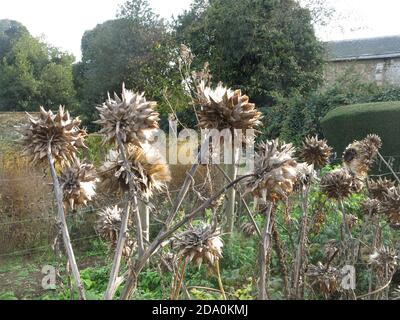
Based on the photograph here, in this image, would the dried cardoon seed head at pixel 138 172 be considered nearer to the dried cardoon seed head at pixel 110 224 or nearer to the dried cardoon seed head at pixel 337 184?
the dried cardoon seed head at pixel 110 224

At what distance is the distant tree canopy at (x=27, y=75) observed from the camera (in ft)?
70.6

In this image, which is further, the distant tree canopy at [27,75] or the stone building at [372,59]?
the distant tree canopy at [27,75]

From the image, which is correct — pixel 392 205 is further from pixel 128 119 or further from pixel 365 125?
pixel 365 125

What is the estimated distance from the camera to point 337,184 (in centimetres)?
226

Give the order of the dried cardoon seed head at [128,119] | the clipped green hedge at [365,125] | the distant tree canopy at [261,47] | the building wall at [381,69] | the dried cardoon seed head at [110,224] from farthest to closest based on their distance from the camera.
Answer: the building wall at [381,69] → the distant tree canopy at [261,47] → the clipped green hedge at [365,125] → the dried cardoon seed head at [110,224] → the dried cardoon seed head at [128,119]

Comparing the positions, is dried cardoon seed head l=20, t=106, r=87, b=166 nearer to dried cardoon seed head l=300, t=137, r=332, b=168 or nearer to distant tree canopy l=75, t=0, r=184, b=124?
dried cardoon seed head l=300, t=137, r=332, b=168

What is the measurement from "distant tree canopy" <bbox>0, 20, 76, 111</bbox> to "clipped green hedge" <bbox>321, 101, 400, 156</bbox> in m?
12.6

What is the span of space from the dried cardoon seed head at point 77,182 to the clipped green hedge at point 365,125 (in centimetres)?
819

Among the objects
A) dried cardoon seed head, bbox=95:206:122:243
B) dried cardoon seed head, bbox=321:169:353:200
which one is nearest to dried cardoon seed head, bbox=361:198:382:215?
dried cardoon seed head, bbox=321:169:353:200

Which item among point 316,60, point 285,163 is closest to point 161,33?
point 316,60

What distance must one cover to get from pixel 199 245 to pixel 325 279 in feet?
3.26

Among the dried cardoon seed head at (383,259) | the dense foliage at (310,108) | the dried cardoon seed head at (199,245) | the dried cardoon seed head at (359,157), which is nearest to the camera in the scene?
the dried cardoon seed head at (199,245)

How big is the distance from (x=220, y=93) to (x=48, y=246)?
5.55 metres

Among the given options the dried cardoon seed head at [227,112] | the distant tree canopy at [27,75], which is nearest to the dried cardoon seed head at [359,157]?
the dried cardoon seed head at [227,112]
